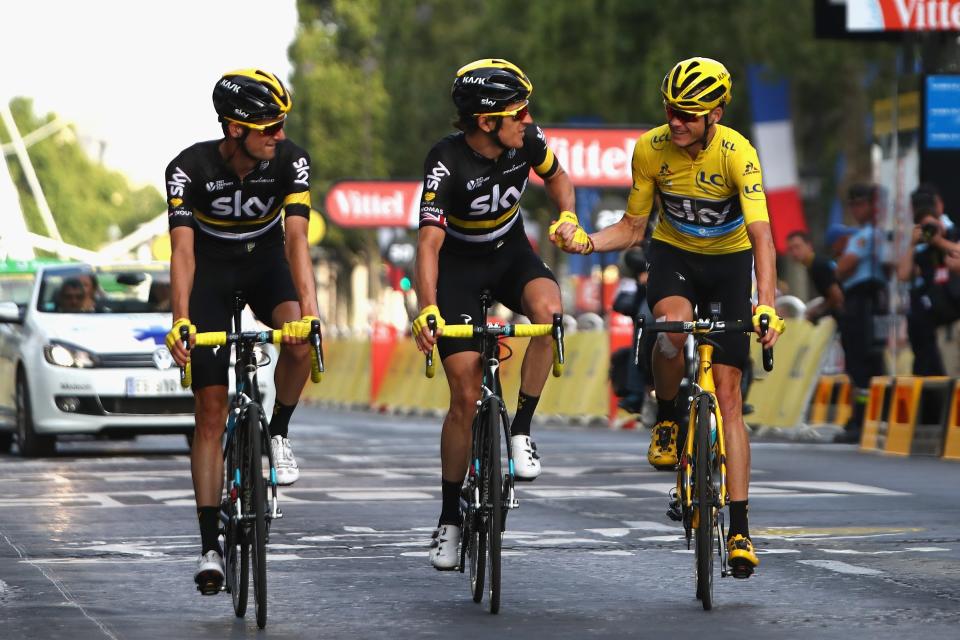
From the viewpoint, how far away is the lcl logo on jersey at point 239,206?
29.0ft

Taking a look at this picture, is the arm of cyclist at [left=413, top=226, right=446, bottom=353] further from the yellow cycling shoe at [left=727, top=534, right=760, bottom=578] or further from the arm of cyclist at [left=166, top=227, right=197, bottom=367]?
the yellow cycling shoe at [left=727, top=534, right=760, bottom=578]

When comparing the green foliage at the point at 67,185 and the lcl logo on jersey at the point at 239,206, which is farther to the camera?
the green foliage at the point at 67,185

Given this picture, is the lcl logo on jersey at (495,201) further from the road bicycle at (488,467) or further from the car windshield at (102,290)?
the car windshield at (102,290)

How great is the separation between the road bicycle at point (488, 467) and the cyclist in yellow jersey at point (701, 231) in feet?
1.57

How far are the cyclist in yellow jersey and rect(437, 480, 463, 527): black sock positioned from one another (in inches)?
40.3

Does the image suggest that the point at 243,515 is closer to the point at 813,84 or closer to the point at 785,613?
the point at 785,613

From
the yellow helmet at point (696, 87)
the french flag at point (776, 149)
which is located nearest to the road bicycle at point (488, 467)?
the yellow helmet at point (696, 87)

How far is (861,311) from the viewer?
1984 centimetres

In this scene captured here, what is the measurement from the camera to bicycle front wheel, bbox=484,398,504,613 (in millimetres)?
8266

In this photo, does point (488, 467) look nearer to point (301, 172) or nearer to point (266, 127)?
point (301, 172)

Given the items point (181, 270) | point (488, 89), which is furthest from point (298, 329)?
point (488, 89)

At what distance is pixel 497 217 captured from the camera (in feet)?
29.6

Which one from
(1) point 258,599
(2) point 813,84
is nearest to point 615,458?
(1) point 258,599

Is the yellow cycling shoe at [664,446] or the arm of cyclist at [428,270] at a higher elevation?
the arm of cyclist at [428,270]
